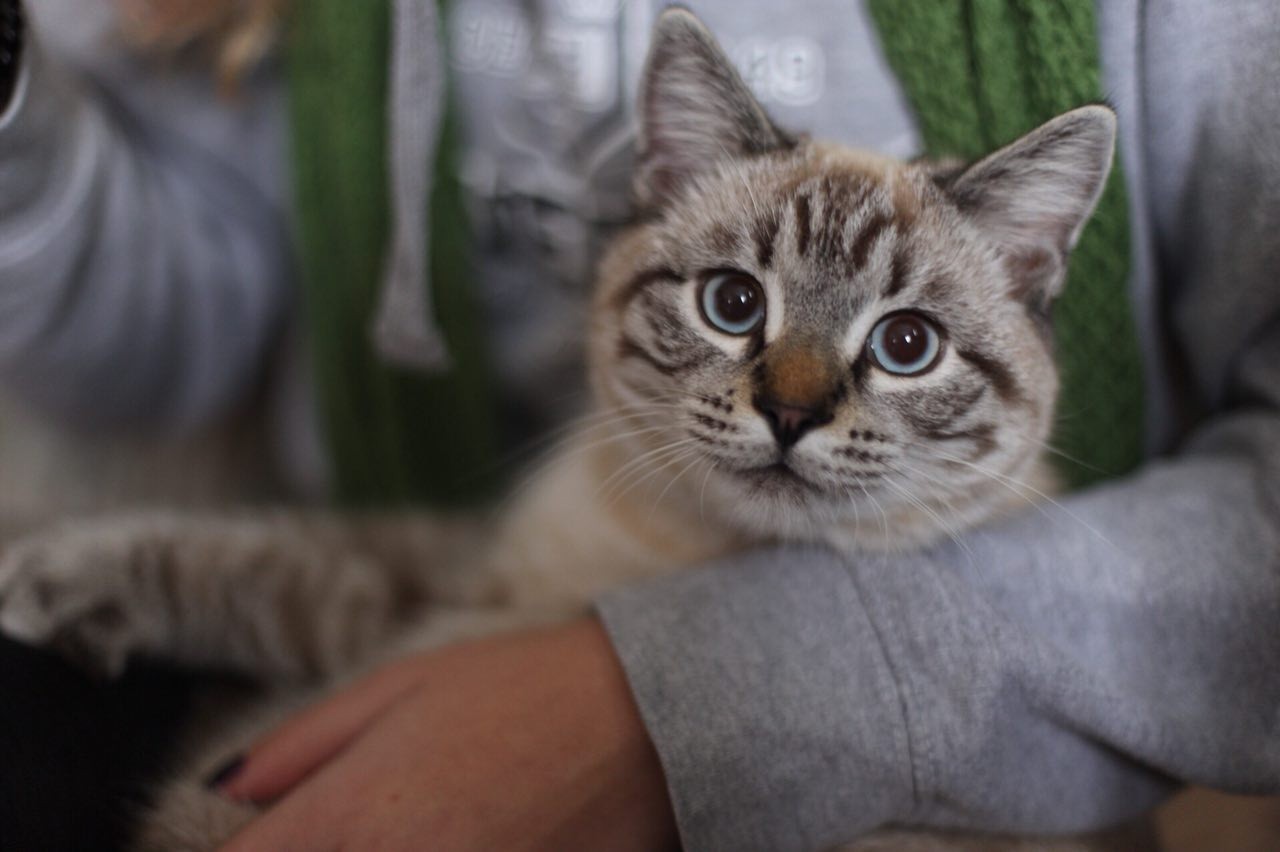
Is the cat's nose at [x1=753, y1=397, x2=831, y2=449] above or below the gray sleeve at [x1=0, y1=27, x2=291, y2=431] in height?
below

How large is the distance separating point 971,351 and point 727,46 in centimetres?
51

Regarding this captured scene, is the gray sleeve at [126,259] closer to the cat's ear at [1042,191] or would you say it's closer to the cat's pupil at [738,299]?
the cat's pupil at [738,299]

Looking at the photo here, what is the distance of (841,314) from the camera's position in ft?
2.73

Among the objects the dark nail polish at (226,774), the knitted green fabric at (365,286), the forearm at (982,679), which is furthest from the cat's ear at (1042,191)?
the dark nail polish at (226,774)

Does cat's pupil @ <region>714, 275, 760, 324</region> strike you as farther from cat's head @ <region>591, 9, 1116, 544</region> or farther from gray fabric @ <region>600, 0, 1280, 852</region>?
gray fabric @ <region>600, 0, 1280, 852</region>

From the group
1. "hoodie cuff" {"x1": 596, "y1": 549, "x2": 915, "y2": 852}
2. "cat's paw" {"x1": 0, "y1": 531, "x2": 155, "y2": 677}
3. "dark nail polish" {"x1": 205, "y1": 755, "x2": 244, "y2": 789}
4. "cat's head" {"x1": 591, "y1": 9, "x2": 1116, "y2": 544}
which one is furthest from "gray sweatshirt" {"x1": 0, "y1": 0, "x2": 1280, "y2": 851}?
"dark nail polish" {"x1": 205, "y1": 755, "x2": 244, "y2": 789}

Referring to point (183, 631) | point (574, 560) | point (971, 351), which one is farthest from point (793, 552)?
point (183, 631)

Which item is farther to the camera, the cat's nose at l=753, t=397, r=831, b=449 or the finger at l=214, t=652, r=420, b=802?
the finger at l=214, t=652, r=420, b=802

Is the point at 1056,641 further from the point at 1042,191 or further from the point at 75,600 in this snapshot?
the point at 75,600

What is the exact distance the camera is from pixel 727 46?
3.52ft

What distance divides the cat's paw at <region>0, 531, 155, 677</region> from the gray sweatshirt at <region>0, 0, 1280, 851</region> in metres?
0.32

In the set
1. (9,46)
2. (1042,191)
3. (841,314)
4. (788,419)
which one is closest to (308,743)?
(788,419)

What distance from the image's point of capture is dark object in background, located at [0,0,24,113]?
941 millimetres

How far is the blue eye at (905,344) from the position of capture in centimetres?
84
